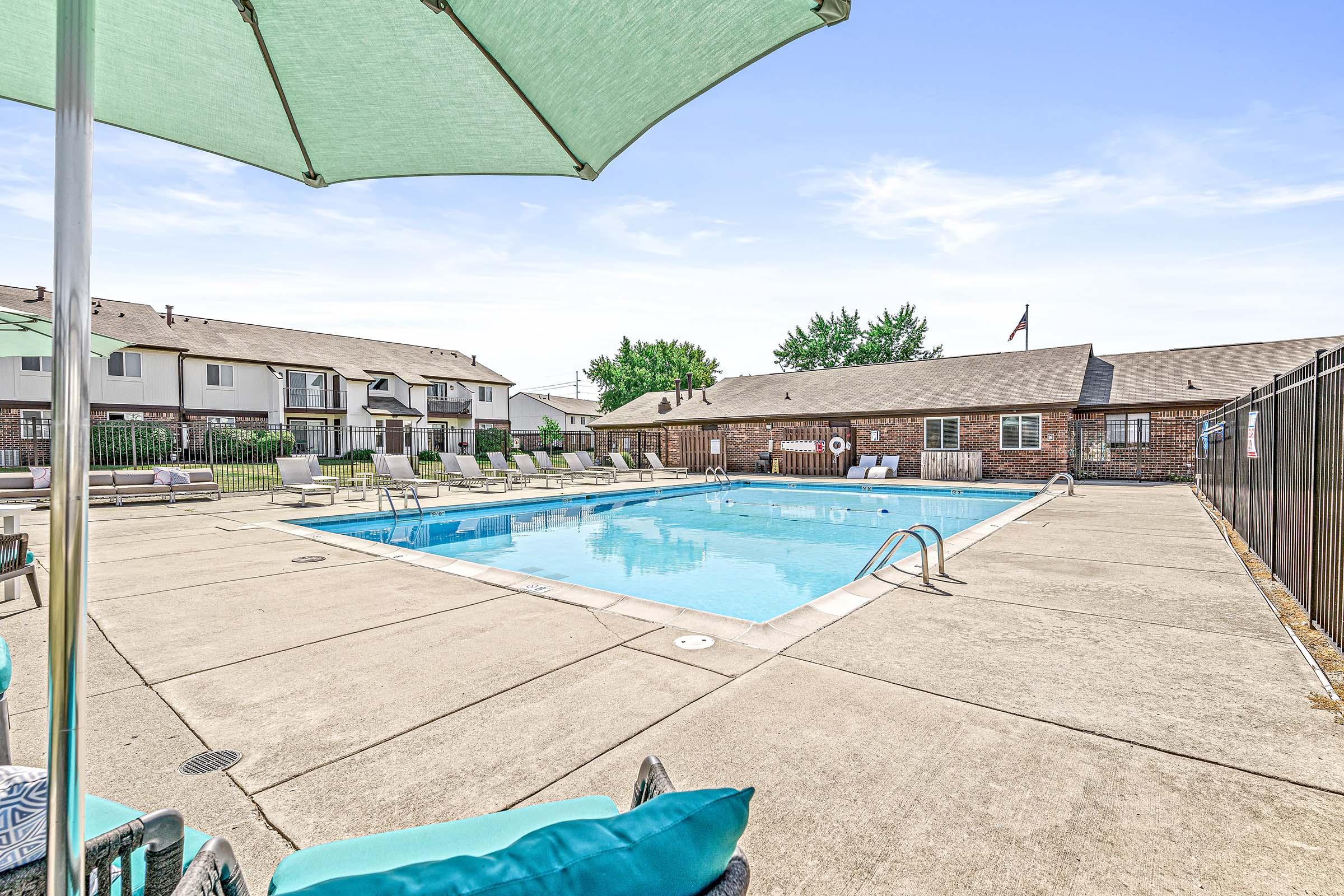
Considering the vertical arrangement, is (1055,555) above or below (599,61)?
below

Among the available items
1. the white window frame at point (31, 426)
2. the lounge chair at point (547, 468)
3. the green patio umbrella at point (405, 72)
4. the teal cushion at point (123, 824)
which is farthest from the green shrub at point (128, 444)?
the teal cushion at point (123, 824)

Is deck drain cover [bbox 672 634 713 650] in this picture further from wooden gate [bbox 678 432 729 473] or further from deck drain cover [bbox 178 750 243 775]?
wooden gate [bbox 678 432 729 473]

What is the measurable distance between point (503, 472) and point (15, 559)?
46.4ft

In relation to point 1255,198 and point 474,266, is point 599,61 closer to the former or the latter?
point 474,266

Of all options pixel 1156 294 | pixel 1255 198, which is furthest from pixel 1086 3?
pixel 1156 294

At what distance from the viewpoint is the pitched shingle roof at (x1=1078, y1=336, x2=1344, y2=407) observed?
65.1 feet

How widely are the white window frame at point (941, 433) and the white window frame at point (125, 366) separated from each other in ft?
112

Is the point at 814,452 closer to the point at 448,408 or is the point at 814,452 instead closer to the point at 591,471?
the point at 591,471

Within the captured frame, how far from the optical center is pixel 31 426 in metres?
22.4

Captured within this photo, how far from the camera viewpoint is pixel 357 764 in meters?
2.86

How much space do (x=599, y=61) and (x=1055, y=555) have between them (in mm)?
7726

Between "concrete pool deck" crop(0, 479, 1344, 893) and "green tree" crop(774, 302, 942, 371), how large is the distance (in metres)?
47.3

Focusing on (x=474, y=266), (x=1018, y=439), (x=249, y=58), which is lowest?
(x=1018, y=439)

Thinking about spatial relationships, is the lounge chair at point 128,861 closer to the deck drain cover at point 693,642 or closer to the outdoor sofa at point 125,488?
the deck drain cover at point 693,642
